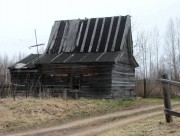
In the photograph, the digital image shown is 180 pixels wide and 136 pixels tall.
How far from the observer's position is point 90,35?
31844mm

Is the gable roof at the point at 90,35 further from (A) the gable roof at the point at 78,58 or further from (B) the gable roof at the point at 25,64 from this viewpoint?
(B) the gable roof at the point at 25,64

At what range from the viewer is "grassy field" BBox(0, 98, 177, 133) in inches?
655

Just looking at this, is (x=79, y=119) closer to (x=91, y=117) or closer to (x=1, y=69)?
(x=91, y=117)

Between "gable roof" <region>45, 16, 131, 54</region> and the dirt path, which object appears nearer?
the dirt path

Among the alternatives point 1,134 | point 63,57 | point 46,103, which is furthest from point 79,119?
point 63,57

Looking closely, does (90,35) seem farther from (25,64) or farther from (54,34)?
(25,64)

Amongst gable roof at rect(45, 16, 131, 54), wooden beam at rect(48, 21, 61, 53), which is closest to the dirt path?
gable roof at rect(45, 16, 131, 54)

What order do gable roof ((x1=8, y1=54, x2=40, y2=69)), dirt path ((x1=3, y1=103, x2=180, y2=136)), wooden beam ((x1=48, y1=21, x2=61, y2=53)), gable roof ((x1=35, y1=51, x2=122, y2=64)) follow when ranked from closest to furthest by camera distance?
dirt path ((x1=3, y1=103, x2=180, y2=136))
gable roof ((x1=35, y1=51, x2=122, y2=64))
gable roof ((x1=8, y1=54, x2=40, y2=69))
wooden beam ((x1=48, y1=21, x2=61, y2=53))

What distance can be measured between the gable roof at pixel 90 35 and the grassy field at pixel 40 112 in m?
8.43

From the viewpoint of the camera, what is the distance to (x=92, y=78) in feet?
95.7

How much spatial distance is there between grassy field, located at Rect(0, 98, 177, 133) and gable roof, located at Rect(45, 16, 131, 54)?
843cm

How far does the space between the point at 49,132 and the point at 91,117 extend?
16.5 feet

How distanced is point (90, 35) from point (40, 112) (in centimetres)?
1424

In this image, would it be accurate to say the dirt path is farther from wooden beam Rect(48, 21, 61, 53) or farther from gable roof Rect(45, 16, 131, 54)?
wooden beam Rect(48, 21, 61, 53)
